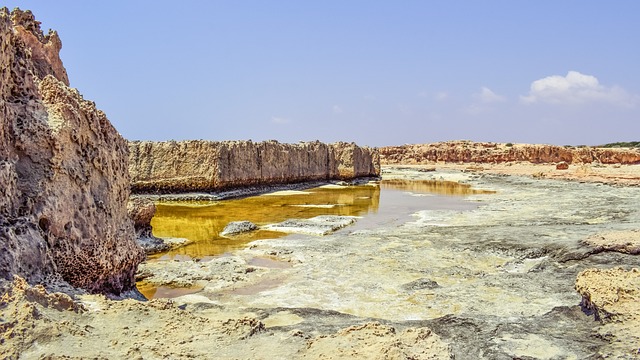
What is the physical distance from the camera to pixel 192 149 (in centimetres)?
2144

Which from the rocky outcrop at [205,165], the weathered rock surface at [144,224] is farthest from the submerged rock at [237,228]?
the rocky outcrop at [205,165]

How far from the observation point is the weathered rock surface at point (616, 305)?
3.82m

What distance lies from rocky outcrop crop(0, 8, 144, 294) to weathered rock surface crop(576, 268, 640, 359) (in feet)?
15.2

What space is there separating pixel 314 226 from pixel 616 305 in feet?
Result: 28.5

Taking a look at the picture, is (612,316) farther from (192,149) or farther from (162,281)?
(192,149)

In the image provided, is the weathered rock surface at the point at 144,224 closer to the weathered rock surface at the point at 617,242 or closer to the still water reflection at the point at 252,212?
the still water reflection at the point at 252,212

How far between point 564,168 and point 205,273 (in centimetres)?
4095

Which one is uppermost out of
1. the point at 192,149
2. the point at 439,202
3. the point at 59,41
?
the point at 59,41

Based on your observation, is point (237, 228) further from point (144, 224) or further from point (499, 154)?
point (499, 154)

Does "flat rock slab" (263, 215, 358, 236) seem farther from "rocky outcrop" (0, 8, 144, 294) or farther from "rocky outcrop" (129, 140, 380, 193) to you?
"rocky outcrop" (129, 140, 380, 193)

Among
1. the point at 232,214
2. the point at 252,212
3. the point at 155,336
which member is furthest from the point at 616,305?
the point at 252,212

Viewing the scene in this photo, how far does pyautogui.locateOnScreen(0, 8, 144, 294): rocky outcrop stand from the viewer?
428 centimetres

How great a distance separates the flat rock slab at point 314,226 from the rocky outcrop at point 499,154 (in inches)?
1798

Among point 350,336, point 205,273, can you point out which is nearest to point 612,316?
point 350,336
